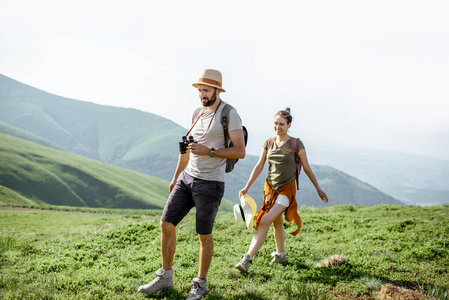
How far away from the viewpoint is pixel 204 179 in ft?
15.4

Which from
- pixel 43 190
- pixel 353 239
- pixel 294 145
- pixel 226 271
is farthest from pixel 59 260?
pixel 43 190

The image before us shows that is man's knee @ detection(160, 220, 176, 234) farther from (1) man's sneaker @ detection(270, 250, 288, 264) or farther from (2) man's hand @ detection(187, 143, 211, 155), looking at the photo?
(1) man's sneaker @ detection(270, 250, 288, 264)

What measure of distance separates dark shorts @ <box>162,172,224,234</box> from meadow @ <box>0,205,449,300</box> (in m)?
1.14

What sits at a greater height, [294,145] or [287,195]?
[294,145]

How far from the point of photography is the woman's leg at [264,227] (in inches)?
238

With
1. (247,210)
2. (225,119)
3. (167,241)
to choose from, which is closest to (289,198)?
(247,210)

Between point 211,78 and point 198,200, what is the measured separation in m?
1.75

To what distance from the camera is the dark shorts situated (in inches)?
184

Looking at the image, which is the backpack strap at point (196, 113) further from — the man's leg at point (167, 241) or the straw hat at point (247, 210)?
the straw hat at point (247, 210)

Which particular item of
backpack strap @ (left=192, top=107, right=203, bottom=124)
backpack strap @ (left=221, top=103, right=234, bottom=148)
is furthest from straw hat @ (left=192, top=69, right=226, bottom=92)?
backpack strap @ (left=192, top=107, right=203, bottom=124)

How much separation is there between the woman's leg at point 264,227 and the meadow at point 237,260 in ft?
1.52

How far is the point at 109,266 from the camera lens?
6793mm

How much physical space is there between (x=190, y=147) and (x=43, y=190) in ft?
302

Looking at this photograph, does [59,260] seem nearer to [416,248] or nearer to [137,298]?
[137,298]
